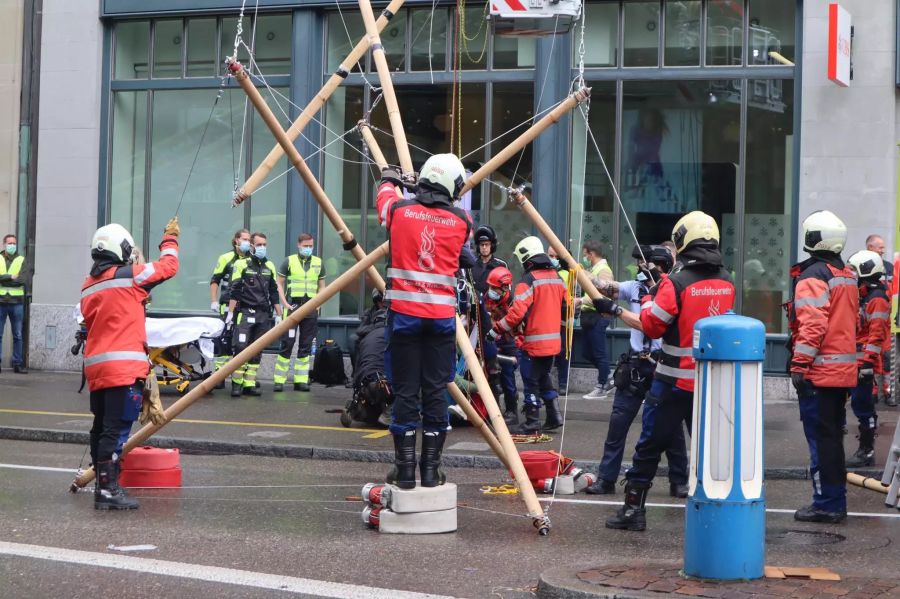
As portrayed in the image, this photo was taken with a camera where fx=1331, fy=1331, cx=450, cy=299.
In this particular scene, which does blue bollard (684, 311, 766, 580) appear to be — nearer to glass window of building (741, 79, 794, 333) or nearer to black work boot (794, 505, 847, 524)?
black work boot (794, 505, 847, 524)

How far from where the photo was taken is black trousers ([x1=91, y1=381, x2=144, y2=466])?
29.3ft

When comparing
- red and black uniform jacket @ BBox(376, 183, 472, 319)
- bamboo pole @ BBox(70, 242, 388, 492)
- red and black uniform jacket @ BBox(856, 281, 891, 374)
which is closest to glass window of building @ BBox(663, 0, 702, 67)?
red and black uniform jacket @ BBox(856, 281, 891, 374)

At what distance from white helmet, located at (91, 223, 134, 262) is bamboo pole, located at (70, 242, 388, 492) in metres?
1.03

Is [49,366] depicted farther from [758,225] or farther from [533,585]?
[533,585]

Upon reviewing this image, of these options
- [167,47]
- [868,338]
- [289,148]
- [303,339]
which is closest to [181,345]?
[303,339]

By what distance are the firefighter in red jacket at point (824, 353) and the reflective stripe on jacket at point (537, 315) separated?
4283mm

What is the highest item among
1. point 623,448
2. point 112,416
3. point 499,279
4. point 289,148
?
point 289,148

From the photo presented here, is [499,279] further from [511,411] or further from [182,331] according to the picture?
[182,331]

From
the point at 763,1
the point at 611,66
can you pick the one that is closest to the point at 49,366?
the point at 611,66

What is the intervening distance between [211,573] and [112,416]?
248 cm

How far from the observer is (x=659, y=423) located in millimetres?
8070

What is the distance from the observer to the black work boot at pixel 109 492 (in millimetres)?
8812

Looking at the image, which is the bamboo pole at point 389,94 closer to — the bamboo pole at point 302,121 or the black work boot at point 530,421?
the bamboo pole at point 302,121

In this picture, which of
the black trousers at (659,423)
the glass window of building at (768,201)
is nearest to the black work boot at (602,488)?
the black trousers at (659,423)
